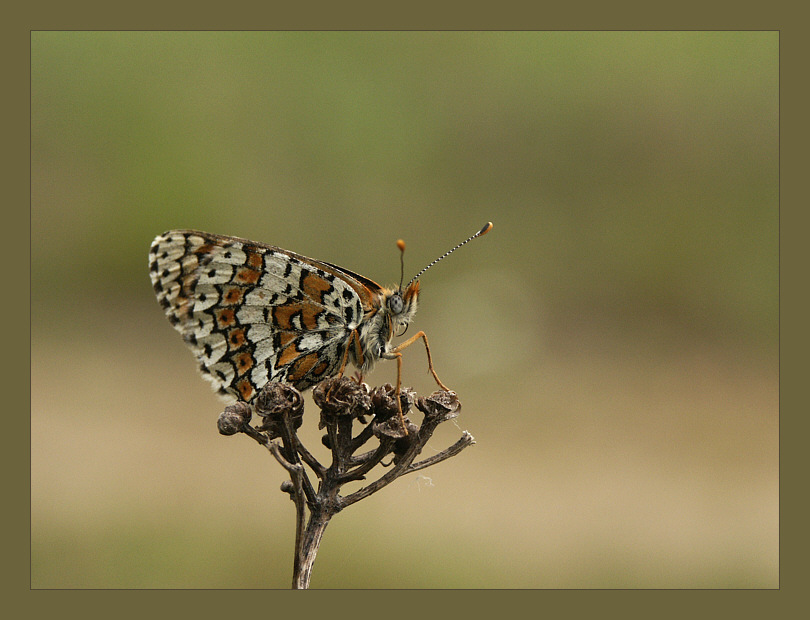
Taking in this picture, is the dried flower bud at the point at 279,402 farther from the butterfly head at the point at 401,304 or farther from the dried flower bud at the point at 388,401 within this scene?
the butterfly head at the point at 401,304

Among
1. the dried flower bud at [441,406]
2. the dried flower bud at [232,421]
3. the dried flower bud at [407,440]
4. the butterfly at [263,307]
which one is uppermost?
the butterfly at [263,307]

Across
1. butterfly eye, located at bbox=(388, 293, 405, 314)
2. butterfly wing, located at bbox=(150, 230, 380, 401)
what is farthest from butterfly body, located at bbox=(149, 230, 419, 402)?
butterfly eye, located at bbox=(388, 293, 405, 314)

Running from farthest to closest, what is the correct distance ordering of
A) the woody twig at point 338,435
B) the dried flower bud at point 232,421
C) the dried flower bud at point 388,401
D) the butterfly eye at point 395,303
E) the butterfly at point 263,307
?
the butterfly eye at point 395,303 < the butterfly at point 263,307 < the dried flower bud at point 388,401 < the dried flower bud at point 232,421 < the woody twig at point 338,435

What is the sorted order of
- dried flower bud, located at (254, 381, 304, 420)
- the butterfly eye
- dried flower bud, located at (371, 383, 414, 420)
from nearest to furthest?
dried flower bud, located at (254, 381, 304, 420) → dried flower bud, located at (371, 383, 414, 420) → the butterfly eye

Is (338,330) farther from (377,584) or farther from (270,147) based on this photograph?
(270,147)

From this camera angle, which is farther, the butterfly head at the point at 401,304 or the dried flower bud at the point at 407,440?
the butterfly head at the point at 401,304

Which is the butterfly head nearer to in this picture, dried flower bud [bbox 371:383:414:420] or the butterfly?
the butterfly

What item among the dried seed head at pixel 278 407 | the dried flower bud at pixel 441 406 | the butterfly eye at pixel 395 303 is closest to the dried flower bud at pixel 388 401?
the dried flower bud at pixel 441 406

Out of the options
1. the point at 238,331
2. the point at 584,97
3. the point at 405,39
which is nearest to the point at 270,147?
the point at 405,39

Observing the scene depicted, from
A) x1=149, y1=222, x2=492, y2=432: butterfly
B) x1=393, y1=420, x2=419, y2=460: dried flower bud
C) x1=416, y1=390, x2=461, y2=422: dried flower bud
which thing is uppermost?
x1=149, y1=222, x2=492, y2=432: butterfly
